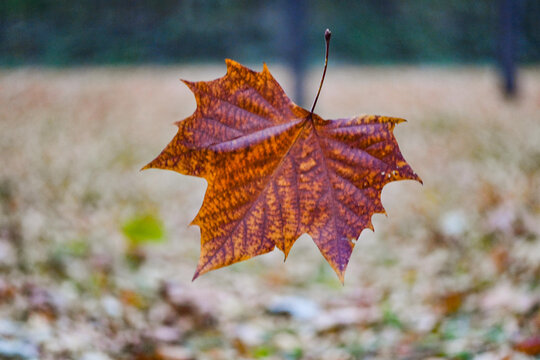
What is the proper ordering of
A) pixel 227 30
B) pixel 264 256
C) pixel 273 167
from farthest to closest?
pixel 227 30
pixel 264 256
pixel 273 167

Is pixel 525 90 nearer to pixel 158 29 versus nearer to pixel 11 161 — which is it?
pixel 11 161

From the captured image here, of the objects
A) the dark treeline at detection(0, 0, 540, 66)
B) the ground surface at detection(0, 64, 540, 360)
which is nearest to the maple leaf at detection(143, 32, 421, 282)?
the ground surface at detection(0, 64, 540, 360)

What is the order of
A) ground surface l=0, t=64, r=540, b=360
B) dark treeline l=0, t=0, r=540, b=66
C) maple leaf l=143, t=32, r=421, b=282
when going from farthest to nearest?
dark treeline l=0, t=0, r=540, b=66 → ground surface l=0, t=64, r=540, b=360 → maple leaf l=143, t=32, r=421, b=282

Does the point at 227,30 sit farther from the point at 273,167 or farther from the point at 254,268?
the point at 273,167

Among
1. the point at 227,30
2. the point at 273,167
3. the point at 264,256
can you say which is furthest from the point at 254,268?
the point at 227,30

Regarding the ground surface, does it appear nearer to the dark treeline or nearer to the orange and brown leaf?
the orange and brown leaf

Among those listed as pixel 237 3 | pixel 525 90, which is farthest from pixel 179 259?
pixel 237 3

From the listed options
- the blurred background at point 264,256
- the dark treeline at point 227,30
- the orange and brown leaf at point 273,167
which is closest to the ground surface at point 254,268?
the blurred background at point 264,256
